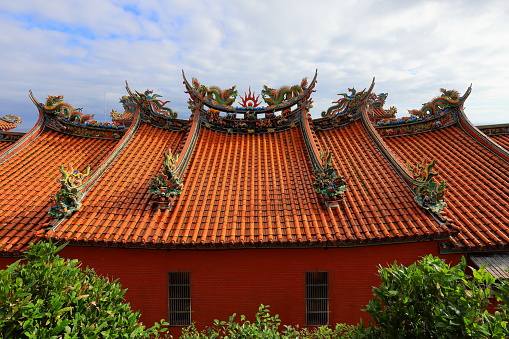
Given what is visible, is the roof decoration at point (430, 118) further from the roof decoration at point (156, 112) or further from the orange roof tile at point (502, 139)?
the roof decoration at point (156, 112)

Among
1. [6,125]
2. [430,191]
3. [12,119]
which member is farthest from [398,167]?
[12,119]

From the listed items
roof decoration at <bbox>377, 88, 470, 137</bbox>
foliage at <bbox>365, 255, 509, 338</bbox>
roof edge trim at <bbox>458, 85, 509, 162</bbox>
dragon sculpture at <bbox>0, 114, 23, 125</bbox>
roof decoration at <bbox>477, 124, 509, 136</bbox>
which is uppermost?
dragon sculpture at <bbox>0, 114, 23, 125</bbox>

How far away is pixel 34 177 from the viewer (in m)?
8.11

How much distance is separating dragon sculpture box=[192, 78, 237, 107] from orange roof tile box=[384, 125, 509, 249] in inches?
251

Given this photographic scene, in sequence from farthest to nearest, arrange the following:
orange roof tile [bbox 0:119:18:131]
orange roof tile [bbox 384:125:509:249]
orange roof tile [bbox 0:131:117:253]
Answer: orange roof tile [bbox 0:119:18:131]
orange roof tile [bbox 0:131:117:253]
orange roof tile [bbox 384:125:509:249]

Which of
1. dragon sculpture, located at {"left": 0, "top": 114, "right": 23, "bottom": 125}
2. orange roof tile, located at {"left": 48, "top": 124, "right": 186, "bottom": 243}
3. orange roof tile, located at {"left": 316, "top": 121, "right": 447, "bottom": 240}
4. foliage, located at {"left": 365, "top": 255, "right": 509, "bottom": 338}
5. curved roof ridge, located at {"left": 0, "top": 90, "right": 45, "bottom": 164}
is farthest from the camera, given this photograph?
dragon sculpture, located at {"left": 0, "top": 114, "right": 23, "bottom": 125}

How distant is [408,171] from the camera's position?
7180 mm

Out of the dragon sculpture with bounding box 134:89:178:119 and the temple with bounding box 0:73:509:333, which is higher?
the dragon sculpture with bounding box 134:89:178:119

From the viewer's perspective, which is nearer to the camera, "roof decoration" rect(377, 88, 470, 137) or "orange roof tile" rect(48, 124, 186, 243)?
"orange roof tile" rect(48, 124, 186, 243)

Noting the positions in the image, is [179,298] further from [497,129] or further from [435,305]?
[497,129]

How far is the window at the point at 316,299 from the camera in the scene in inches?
255

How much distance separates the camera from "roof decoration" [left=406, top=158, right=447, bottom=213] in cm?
615

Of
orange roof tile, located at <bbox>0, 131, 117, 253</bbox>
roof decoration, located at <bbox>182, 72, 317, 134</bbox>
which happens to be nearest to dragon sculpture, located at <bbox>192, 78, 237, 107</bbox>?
roof decoration, located at <bbox>182, 72, 317, 134</bbox>

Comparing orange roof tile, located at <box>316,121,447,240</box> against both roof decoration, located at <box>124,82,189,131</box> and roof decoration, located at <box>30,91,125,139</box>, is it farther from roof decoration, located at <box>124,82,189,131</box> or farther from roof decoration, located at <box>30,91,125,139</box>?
roof decoration, located at <box>30,91,125,139</box>
